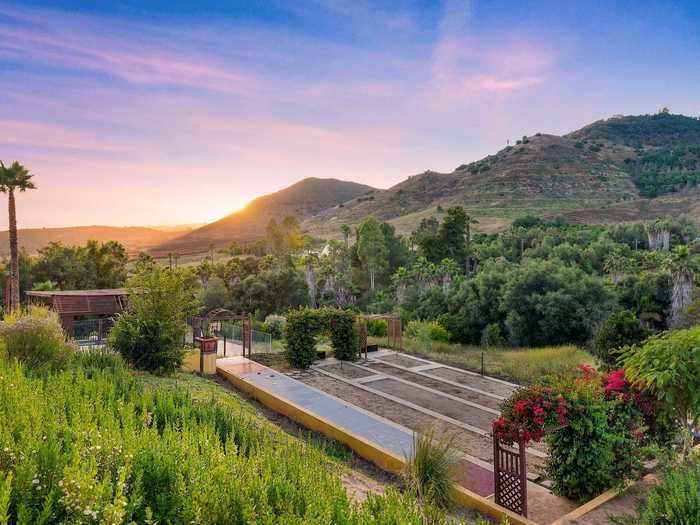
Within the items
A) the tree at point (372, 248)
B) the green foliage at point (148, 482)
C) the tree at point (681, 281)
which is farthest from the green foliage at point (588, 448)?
the tree at point (372, 248)

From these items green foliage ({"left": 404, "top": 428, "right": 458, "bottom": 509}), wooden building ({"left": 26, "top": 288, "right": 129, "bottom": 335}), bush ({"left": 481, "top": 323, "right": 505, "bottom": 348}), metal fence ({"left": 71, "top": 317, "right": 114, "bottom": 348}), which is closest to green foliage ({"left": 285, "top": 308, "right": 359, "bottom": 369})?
metal fence ({"left": 71, "top": 317, "right": 114, "bottom": 348})

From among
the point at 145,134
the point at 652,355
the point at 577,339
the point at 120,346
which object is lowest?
the point at 577,339

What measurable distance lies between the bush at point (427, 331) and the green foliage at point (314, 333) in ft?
24.3

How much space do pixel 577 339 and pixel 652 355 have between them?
2134cm

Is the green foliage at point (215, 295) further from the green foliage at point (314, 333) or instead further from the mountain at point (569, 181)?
the mountain at point (569, 181)

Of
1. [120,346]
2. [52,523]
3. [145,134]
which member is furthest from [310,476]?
[145,134]

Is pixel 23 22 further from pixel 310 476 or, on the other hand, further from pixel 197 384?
pixel 310 476

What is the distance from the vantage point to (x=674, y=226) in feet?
157

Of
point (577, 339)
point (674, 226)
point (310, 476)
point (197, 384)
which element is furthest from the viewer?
point (674, 226)

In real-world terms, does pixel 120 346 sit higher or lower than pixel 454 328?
higher

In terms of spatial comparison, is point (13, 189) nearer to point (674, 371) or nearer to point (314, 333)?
point (314, 333)

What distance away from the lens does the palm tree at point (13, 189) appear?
22359mm

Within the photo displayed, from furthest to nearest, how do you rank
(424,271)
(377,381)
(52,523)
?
(424,271) → (377,381) → (52,523)

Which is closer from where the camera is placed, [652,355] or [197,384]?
[652,355]
